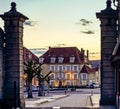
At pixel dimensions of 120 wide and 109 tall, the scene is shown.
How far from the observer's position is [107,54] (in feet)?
104

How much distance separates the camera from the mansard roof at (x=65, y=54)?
130125 mm

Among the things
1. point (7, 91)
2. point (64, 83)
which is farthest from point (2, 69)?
point (64, 83)

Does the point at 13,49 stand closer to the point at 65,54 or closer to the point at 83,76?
the point at 65,54

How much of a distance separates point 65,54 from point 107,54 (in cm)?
9939

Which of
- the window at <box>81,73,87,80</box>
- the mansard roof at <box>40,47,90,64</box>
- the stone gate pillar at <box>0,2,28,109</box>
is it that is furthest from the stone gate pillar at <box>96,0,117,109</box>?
the window at <box>81,73,87,80</box>

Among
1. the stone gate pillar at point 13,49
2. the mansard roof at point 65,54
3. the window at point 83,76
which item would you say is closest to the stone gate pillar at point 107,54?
the stone gate pillar at point 13,49

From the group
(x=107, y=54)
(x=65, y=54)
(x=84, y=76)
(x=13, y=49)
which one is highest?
(x=65, y=54)

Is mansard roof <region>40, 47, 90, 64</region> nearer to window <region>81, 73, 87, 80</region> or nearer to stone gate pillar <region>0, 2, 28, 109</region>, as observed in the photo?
window <region>81, 73, 87, 80</region>

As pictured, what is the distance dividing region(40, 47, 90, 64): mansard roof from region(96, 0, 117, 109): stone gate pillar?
9749 cm

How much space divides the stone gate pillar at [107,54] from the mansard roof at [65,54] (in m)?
97.5

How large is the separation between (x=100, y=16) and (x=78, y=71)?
10112cm

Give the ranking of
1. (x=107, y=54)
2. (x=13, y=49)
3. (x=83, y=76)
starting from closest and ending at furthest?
1. (x=107, y=54)
2. (x=13, y=49)
3. (x=83, y=76)

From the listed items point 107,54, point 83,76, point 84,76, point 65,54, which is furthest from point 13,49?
point 84,76

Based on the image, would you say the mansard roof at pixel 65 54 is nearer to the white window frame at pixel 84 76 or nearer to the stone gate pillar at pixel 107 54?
the white window frame at pixel 84 76
